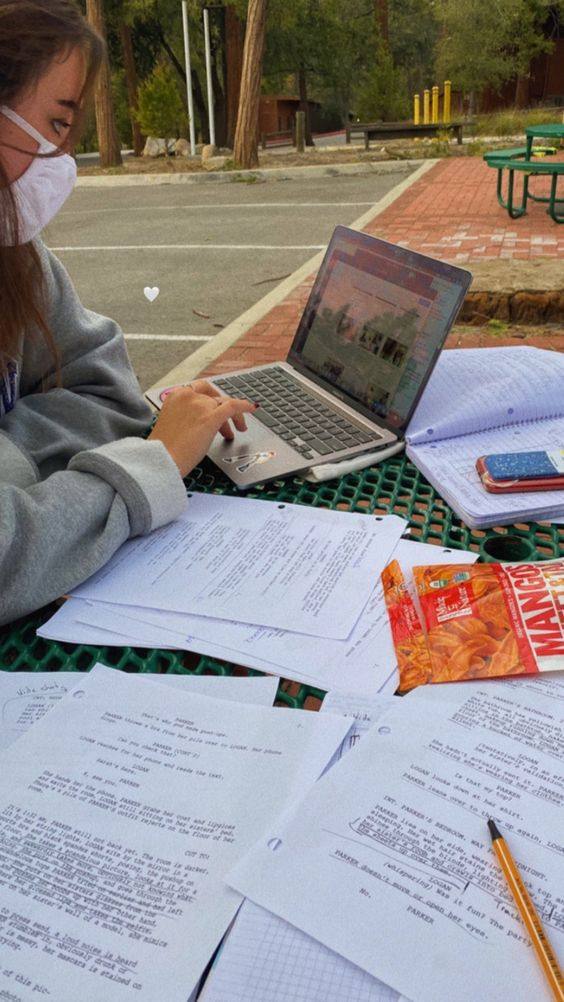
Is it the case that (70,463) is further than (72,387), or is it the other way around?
(72,387)

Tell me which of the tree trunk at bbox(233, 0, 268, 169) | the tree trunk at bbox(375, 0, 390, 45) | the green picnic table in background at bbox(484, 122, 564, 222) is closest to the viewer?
the green picnic table in background at bbox(484, 122, 564, 222)

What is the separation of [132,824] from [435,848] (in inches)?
10.7

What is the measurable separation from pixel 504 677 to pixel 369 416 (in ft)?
2.33

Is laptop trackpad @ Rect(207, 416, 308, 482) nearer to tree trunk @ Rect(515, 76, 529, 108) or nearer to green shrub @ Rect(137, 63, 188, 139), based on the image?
green shrub @ Rect(137, 63, 188, 139)

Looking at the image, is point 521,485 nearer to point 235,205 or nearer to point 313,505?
point 313,505

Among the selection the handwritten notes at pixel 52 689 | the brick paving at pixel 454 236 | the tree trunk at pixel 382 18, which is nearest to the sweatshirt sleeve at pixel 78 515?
the handwritten notes at pixel 52 689

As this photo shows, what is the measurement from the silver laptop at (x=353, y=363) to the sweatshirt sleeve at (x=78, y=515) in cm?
19

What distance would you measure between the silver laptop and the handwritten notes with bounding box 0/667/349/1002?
56 centimetres

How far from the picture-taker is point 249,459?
1430 mm

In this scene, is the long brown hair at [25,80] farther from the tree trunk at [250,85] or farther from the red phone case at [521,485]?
the tree trunk at [250,85]

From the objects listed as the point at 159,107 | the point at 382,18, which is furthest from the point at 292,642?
the point at 382,18

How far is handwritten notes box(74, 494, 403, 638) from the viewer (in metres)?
1.05

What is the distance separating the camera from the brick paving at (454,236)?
4051mm

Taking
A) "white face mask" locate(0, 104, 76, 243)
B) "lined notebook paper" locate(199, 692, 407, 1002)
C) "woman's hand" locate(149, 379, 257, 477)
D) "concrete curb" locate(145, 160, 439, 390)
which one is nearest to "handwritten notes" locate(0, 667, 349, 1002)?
"lined notebook paper" locate(199, 692, 407, 1002)
